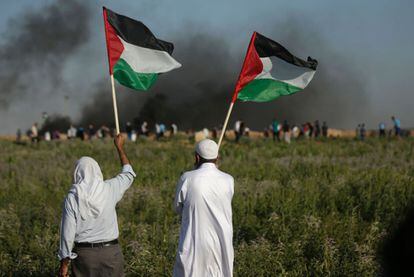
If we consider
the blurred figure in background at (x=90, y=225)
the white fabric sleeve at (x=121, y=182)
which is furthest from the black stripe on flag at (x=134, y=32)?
the blurred figure in background at (x=90, y=225)

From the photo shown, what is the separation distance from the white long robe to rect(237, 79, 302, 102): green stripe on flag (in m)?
2.42

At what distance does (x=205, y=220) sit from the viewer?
5188 millimetres

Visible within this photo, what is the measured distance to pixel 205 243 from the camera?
515 centimetres

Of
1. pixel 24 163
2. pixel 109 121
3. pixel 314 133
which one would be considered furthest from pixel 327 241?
pixel 109 121

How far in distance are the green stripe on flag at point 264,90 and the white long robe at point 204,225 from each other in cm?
242

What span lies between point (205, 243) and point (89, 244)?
3.30ft

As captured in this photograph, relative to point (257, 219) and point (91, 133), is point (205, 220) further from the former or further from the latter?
point (91, 133)

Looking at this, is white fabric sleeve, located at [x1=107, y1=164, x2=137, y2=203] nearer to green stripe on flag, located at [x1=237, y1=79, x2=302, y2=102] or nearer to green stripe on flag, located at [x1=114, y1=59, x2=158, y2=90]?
green stripe on flag, located at [x1=114, y1=59, x2=158, y2=90]

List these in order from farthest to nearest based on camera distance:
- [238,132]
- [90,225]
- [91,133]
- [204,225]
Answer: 1. [91,133]
2. [238,132]
3. [90,225]
4. [204,225]

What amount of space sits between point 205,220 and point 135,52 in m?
2.98

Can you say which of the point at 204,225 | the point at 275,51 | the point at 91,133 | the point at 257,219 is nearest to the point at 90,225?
the point at 204,225

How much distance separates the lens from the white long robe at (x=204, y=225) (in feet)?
16.9

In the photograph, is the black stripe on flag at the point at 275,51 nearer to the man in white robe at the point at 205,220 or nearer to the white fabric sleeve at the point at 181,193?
the man in white robe at the point at 205,220

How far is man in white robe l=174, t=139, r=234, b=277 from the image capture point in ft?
16.9
